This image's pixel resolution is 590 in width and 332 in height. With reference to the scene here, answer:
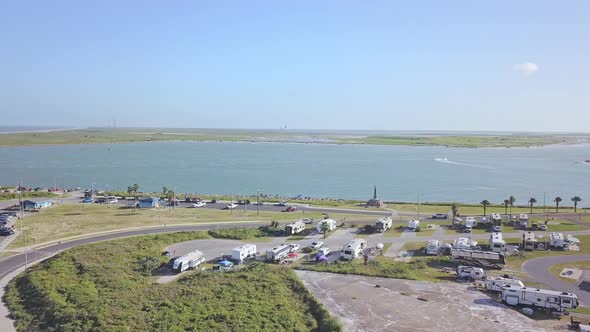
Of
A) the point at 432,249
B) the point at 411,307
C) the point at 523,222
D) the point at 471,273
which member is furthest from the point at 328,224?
the point at 523,222

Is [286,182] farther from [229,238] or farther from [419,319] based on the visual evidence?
[419,319]

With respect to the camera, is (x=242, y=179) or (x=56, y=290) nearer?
(x=56, y=290)

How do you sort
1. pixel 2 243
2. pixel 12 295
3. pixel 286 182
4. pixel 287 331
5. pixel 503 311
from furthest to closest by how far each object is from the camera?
1. pixel 286 182
2. pixel 2 243
3. pixel 12 295
4. pixel 503 311
5. pixel 287 331

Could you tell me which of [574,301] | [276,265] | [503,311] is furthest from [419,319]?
[276,265]

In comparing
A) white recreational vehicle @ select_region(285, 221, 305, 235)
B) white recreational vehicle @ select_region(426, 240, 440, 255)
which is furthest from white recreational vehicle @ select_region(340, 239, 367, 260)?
white recreational vehicle @ select_region(285, 221, 305, 235)

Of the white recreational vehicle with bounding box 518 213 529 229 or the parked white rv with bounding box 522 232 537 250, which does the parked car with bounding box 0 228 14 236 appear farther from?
the white recreational vehicle with bounding box 518 213 529 229

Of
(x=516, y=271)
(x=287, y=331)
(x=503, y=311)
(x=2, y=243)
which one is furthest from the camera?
(x=2, y=243)
